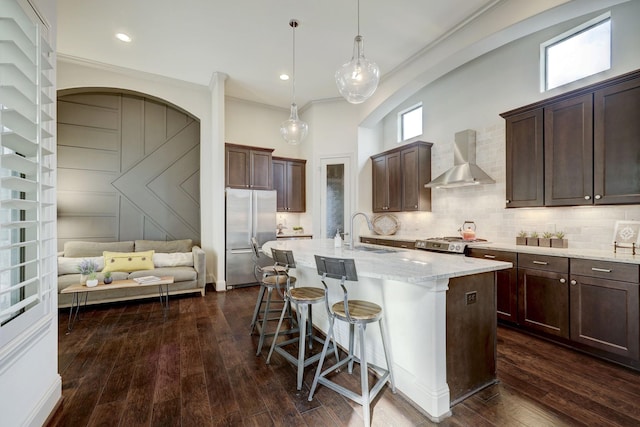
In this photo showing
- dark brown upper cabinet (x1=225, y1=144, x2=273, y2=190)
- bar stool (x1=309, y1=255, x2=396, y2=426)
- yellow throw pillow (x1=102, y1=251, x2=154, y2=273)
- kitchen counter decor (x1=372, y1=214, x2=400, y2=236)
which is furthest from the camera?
kitchen counter decor (x1=372, y1=214, x2=400, y2=236)

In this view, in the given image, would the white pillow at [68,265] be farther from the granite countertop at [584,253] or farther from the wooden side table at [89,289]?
the granite countertop at [584,253]

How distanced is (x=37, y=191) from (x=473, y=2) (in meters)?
4.17

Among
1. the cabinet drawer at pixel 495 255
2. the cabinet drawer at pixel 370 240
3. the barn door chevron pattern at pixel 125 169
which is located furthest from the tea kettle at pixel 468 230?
the barn door chevron pattern at pixel 125 169

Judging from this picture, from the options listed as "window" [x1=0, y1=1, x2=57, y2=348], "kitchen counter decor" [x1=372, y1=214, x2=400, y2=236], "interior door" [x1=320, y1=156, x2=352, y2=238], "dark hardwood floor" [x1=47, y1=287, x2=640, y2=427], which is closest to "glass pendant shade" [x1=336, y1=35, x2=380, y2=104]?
"window" [x1=0, y1=1, x2=57, y2=348]

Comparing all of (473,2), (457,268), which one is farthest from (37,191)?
(473,2)

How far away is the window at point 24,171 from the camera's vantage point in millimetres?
1316

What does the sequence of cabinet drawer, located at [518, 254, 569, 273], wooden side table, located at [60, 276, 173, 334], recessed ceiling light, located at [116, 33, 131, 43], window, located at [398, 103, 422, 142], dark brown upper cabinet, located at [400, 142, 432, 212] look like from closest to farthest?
cabinet drawer, located at [518, 254, 569, 273] → wooden side table, located at [60, 276, 173, 334] → recessed ceiling light, located at [116, 33, 131, 43] → dark brown upper cabinet, located at [400, 142, 432, 212] → window, located at [398, 103, 422, 142]

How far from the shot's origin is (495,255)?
127 inches

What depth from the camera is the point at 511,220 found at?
144 inches

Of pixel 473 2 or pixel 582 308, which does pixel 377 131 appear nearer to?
pixel 473 2

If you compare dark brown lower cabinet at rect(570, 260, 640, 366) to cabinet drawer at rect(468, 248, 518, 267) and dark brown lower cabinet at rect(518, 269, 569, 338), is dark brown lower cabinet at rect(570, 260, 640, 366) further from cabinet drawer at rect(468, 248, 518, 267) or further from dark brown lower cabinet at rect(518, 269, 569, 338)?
cabinet drawer at rect(468, 248, 518, 267)

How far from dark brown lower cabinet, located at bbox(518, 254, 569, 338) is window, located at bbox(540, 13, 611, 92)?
211cm

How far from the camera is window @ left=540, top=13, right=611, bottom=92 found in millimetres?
2885

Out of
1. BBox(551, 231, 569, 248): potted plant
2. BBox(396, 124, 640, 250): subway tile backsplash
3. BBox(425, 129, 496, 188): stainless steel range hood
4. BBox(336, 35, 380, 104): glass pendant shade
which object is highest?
BBox(336, 35, 380, 104): glass pendant shade
